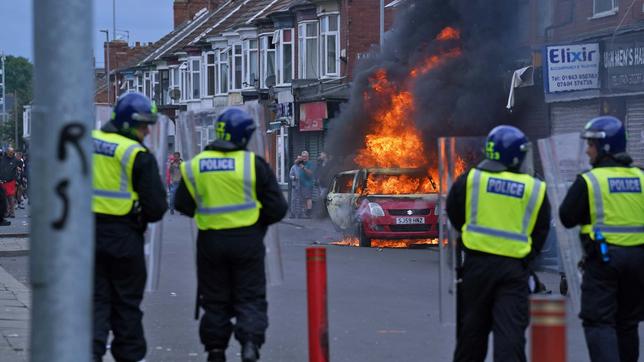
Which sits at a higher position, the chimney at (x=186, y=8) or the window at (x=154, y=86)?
the chimney at (x=186, y=8)

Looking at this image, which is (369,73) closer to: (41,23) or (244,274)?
(244,274)

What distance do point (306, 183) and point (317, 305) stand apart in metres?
23.9

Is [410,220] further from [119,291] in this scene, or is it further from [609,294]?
[119,291]

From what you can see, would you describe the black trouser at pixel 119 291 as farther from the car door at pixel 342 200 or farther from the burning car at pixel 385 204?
the car door at pixel 342 200

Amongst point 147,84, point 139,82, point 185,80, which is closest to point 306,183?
point 185,80

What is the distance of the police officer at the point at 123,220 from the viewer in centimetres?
709

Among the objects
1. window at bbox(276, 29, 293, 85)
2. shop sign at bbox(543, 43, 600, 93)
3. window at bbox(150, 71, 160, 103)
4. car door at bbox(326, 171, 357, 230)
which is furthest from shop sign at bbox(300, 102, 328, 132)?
window at bbox(150, 71, 160, 103)

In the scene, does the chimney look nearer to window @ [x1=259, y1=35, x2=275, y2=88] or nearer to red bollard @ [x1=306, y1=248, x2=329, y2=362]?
window @ [x1=259, y1=35, x2=275, y2=88]

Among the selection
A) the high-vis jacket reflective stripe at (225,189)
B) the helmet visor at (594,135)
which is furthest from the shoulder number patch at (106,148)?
the helmet visor at (594,135)

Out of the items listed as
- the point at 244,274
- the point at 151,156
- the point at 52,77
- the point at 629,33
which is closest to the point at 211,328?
the point at 244,274

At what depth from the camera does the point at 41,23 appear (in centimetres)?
372

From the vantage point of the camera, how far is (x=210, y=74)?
5866 centimetres

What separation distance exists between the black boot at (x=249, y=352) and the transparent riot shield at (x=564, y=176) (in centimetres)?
203

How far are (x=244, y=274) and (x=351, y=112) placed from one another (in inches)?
783
